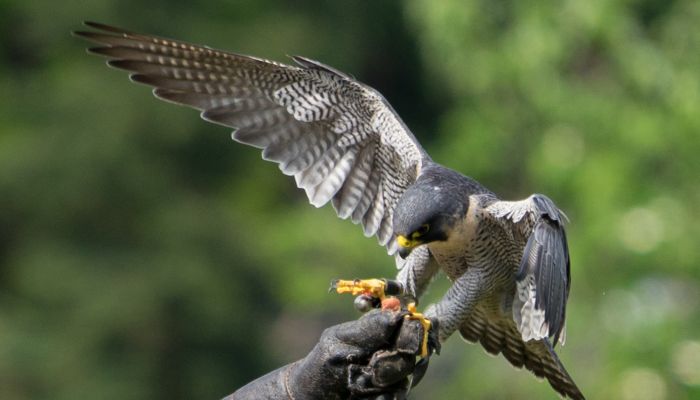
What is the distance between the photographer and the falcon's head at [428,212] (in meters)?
5.50

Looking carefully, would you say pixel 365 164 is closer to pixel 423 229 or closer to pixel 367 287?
pixel 423 229

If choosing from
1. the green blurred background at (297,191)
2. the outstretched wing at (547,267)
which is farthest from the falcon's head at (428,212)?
the green blurred background at (297,191)

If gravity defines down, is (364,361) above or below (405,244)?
below

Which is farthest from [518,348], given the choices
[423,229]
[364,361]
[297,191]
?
[297,191]

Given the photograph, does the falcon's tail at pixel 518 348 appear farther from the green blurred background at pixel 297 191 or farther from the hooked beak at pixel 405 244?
the green blurred background at pixel 297 191

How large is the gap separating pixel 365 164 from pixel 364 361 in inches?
60.1

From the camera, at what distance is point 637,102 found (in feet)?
43.1

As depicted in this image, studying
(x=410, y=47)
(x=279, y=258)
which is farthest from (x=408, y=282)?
(x=410, y=47)

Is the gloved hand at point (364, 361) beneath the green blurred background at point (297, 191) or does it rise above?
beneath

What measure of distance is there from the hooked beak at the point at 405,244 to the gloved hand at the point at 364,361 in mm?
451

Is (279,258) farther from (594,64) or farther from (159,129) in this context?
(594,64)

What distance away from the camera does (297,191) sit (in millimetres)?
21188

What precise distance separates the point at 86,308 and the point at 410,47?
310 inches

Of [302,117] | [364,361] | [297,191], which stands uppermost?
[297,191]
